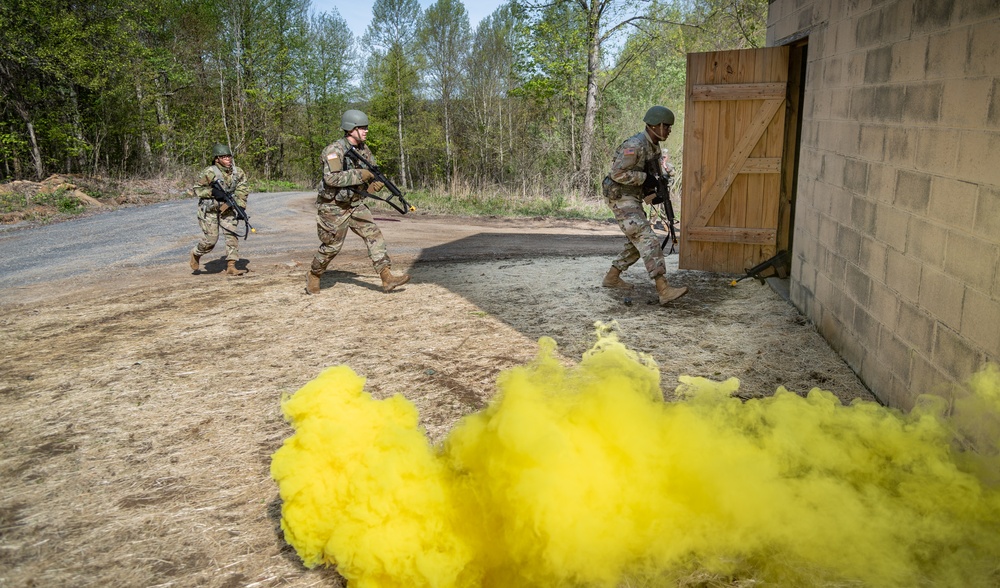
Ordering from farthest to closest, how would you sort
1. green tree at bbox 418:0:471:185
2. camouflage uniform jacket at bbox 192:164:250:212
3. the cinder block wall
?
1. green tree at bbox 418:0:471:185
2. camouflage uniform jacket at bbox 192:164:250:212
3. the cinder block wall

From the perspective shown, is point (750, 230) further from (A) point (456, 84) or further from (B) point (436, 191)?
(A) point (456, 84)

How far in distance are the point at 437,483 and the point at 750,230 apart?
20.5 feet

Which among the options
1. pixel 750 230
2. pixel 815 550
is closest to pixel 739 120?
pixel 750 230

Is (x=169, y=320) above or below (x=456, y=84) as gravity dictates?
below

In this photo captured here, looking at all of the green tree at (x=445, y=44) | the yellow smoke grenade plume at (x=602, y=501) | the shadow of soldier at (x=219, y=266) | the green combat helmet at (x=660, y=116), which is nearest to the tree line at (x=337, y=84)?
the green tree at (x=445, y=44)

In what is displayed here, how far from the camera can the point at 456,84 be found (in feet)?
115

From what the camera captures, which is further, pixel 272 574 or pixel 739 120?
pixel 739 120

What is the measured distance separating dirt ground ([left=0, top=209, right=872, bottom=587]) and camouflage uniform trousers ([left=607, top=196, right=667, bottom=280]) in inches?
16.3

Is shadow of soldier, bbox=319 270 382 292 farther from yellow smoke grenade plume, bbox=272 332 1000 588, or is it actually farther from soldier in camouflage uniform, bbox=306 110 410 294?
yellow smoke grenade plume, bbox=272 332 1000 588

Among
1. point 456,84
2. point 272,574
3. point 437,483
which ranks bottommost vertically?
point 272,574

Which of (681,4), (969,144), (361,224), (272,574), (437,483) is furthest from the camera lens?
(681,4)

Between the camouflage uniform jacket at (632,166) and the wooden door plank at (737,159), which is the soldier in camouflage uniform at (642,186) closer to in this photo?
the camouflage uniform jacket at (632,166)

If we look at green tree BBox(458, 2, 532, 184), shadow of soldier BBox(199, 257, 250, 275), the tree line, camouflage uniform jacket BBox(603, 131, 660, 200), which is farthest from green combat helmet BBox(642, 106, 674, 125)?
green tree BBox(458, 2, 532, 184)

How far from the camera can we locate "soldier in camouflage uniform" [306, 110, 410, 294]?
6.69 meters
